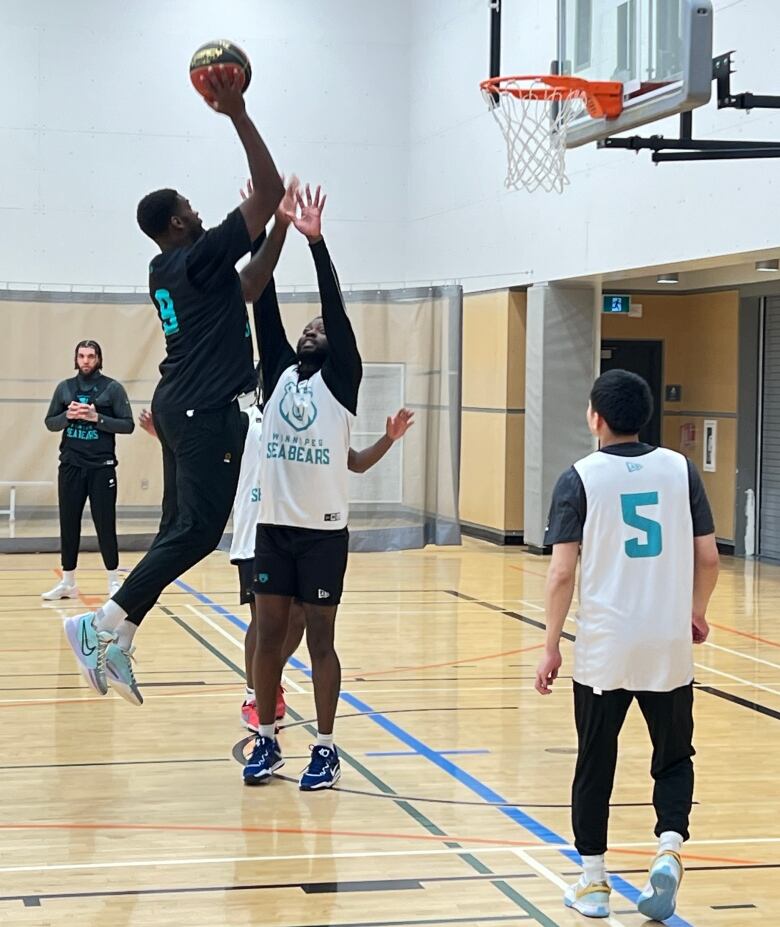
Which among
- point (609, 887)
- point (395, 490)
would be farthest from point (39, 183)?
point (609, 887)

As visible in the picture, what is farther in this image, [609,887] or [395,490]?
[395,490]

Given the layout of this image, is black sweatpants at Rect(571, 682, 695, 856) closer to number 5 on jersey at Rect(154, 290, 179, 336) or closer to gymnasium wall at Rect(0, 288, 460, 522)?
number 5 on jersey at Rect(154, 290, 179, 336)

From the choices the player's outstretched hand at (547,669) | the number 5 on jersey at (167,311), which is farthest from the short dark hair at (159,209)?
the player's outstretched hand at (547,669)

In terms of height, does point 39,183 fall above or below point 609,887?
above

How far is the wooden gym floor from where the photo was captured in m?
4.61

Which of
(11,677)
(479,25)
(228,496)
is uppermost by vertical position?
(479,25)

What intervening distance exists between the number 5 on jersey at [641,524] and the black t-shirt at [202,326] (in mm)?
1879

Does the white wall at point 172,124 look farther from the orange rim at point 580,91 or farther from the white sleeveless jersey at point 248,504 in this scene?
the white sleeveless jersey at point 248,504

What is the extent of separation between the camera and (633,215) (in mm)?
13617

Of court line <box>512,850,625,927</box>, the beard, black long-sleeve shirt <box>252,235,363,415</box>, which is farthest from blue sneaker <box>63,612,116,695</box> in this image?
court line <box>512,850,625,927</box>

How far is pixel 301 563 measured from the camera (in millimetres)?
5887

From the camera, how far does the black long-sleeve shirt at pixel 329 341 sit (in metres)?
5.83

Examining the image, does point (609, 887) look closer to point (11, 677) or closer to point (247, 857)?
point (247, 857)

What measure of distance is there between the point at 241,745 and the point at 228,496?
68.6 inches
